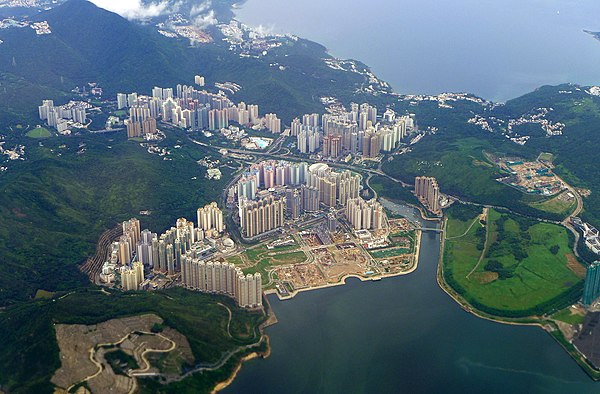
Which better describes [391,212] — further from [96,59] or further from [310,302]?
[96,59]

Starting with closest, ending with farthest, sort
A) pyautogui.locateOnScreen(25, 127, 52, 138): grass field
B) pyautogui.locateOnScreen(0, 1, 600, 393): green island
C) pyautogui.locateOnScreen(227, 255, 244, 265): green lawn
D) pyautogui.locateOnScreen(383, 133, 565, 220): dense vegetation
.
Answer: pyautogui.locateOnScreen(0, 1, 600, 393): green island
pyautogui.locateOnScreen(227, 255, 244, 265): green lawn
pyautogui.locateOnScreen(383, 133, 565, 220): dense vegetation
pyautogui.locateOnScreen(25, 127, 52, 138): grass field

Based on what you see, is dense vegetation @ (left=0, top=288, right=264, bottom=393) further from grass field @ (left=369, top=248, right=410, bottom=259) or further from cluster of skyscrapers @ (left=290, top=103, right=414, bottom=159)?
cluster of skyscrapers @ (left=290, top=103, right=414, bottom=159)

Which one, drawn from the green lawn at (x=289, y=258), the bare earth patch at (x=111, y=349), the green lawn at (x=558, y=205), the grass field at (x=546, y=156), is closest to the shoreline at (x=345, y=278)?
the green lawn at (x=289, y=258)

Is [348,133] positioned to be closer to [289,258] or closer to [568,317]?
[289,258]

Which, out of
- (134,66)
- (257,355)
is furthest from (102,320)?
(134,66)

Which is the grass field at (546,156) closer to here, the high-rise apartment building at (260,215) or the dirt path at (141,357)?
the high-rise apartment building at (260,215)

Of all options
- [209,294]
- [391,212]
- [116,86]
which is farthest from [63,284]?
[116,86]

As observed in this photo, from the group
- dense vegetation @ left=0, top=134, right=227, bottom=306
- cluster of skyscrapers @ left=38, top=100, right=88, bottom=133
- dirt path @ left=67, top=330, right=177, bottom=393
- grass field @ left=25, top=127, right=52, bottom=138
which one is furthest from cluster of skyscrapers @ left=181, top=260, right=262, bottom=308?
cluster of skyscrapers @ left=38, top=100, right=88, bottom=133
